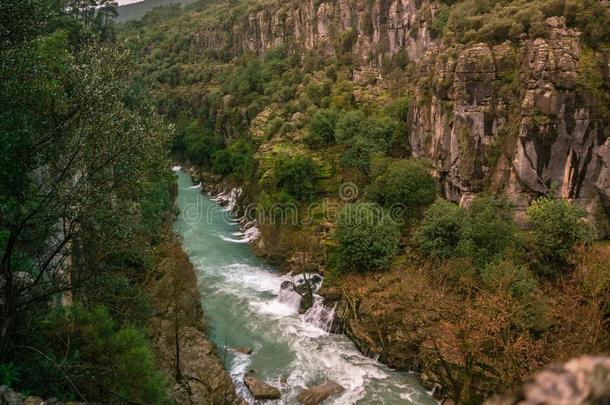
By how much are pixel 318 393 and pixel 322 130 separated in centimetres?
2881

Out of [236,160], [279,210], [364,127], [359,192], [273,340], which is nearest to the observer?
[273,340]

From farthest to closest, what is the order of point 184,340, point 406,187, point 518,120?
point 406,187, point 518,120, point 184,340

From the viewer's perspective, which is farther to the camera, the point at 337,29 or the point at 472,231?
the point at 337,29

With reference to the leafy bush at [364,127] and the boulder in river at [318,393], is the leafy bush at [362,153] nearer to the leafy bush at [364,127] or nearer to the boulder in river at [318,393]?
the leafy bush at [364,127]

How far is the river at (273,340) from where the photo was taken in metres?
22.2

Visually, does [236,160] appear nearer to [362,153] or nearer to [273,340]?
[362,153]

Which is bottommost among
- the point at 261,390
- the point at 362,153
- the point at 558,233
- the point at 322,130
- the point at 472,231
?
the point at 261,390

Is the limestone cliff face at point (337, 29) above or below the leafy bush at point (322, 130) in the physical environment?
above

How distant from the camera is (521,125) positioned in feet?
95.0

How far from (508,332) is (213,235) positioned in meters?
29.7

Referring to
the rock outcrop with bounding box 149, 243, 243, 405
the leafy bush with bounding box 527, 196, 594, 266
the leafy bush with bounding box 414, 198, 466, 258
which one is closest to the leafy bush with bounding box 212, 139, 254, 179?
the rock outcrop with bounding box 149, 243, 243, 405

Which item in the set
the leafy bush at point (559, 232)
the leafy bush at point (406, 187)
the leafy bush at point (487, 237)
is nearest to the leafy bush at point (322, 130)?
the leafy bush at point (406, 187)

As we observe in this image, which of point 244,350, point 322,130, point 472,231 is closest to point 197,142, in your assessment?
point 322,130

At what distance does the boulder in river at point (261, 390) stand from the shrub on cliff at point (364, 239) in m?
10.2
